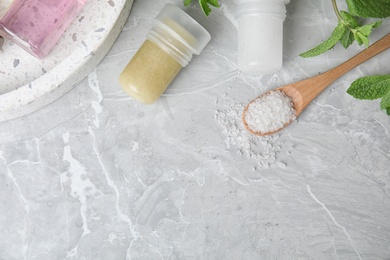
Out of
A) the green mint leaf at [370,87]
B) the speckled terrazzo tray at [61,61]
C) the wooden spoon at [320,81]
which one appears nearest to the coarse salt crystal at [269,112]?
the wooden spoon at [320,81]

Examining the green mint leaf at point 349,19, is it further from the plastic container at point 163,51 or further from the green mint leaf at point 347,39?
the plastic container at point 163,51

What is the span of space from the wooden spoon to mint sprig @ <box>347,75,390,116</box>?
0.06m

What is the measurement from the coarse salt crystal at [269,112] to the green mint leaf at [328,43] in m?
0.09

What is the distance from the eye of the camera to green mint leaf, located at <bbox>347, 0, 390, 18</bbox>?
88 centimetres

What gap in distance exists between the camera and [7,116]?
1.02 metres

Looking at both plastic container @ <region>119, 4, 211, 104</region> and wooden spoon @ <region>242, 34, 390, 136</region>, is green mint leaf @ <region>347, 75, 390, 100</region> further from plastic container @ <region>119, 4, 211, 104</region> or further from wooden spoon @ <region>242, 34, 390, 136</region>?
plastic container @ <region>119, 4, 211, 104</region>

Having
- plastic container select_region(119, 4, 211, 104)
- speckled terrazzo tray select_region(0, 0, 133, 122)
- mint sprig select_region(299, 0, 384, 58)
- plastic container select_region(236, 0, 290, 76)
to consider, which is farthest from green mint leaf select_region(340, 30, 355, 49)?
speckled terrazzo tray select_region(0, 0, 133, 122)

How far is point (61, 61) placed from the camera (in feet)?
3.15

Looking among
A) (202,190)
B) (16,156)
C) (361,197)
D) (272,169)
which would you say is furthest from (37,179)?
(361,197)

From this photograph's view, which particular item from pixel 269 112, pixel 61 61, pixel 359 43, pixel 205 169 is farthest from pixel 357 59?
pixel 61 61

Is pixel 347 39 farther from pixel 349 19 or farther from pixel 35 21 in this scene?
pixel 35 21

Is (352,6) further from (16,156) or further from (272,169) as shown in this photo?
(16,156)

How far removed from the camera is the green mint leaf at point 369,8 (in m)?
0.88

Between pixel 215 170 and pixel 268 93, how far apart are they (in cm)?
17
